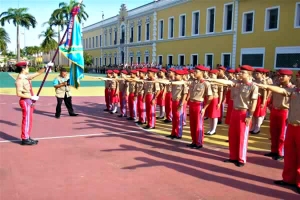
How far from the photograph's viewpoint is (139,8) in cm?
4184

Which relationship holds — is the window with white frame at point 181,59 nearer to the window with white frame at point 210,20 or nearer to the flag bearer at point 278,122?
the window with white frame at point 210,20

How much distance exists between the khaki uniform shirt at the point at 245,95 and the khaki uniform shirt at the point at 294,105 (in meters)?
0.73

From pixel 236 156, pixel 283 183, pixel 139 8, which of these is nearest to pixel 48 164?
pixel 236 156

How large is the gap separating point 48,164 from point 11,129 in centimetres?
362

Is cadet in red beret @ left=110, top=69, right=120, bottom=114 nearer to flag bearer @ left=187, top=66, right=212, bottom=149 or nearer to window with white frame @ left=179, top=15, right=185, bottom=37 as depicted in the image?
flag bearer @ left=187, top=66, right=212, bottom=149

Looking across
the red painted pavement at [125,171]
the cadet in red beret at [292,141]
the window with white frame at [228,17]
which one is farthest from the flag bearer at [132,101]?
the window with white frame at [228,17]

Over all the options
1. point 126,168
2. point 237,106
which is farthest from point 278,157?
point 126,168

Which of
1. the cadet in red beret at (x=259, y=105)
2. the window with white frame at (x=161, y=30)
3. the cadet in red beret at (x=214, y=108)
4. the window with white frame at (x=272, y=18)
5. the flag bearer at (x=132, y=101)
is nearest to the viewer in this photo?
the cadet in red beret at (x=259, y=105)

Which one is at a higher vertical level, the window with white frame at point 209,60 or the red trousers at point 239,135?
the window with white frame at point 209,60

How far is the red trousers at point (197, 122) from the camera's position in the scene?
6785 mm

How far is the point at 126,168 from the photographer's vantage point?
548 cm

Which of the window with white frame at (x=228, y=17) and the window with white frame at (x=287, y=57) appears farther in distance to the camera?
the window with white frame at (x=228, y=17)

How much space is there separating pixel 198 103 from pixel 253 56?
18960mm

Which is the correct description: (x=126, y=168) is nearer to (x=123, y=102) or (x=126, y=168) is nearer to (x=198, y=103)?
(x=198, y=103)
